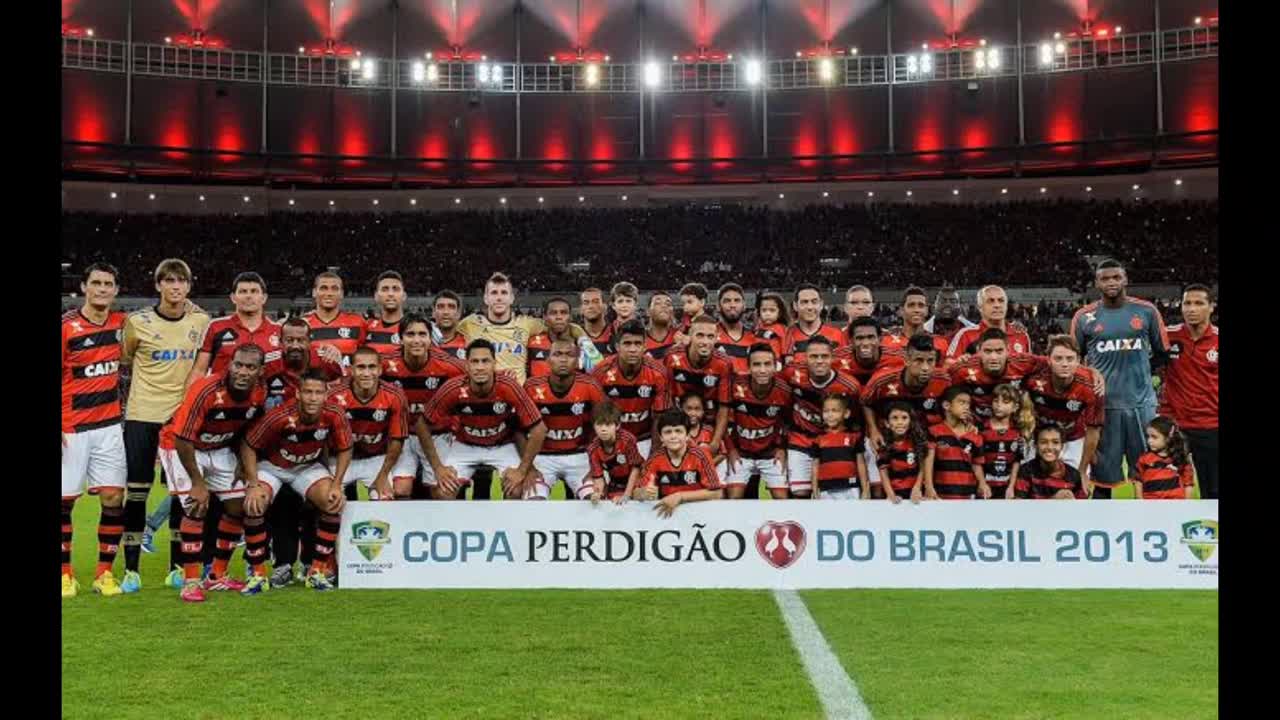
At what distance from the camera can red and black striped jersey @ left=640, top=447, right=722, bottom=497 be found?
23.5ft

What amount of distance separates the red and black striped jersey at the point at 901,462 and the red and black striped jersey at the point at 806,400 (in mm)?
388

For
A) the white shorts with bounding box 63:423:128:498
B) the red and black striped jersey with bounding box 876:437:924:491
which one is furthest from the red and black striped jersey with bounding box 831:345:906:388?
the white shorts with bounding box 63:423:128:498

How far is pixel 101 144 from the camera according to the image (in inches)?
1135

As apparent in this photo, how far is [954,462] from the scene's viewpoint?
7.55 m

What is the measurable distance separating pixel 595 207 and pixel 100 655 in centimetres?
2769

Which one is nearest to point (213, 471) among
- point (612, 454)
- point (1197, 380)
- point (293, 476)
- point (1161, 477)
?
point (293, 476)

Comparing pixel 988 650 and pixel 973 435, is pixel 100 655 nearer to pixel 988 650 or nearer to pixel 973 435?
pixel 988 650

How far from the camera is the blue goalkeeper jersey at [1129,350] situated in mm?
8531

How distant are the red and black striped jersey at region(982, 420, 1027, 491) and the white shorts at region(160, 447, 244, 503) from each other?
549cm

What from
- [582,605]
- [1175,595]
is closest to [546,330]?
[582,605]

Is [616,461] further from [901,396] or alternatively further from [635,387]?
[901,396]

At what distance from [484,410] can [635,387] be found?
1220 millimetres

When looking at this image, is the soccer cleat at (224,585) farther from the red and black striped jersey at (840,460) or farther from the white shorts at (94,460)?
the red and black striped jersey at (840,460)
